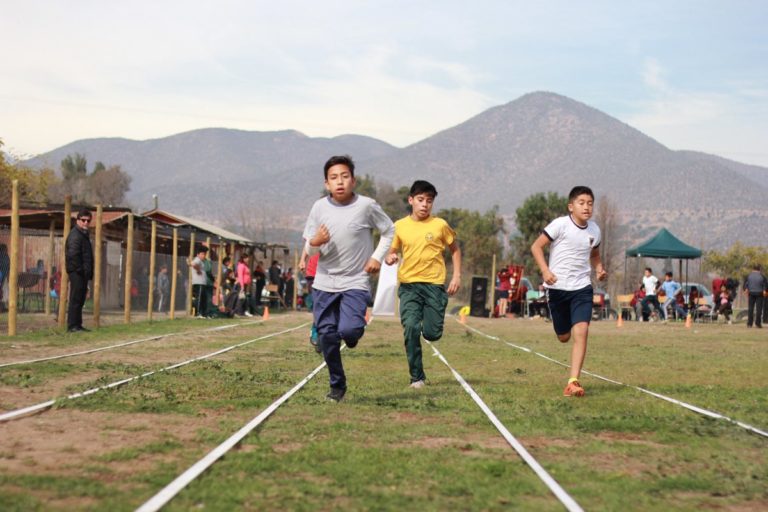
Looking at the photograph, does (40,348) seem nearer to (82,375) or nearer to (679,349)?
(82,375)

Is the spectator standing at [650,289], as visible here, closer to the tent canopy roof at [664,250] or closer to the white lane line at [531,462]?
the tent canopy roof at [664,250]

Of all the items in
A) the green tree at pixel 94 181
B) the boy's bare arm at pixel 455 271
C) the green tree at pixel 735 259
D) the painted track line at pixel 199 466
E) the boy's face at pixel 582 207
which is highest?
the green tree at pixel 94 181

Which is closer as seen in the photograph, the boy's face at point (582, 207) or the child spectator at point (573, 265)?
the child spectator at point (573, 265)

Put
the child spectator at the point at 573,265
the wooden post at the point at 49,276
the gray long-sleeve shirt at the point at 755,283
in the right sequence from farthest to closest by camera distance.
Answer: the gray long-sleeve shirt at the point at 755,283 → the wooden post at the point at 49,276 → the child spectator at the point at 573,265

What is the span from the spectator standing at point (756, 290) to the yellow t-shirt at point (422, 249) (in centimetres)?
2336

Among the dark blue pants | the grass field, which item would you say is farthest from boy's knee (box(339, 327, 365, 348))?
the grass field

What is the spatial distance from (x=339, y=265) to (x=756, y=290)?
26.1 meters

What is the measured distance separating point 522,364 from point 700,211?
186796 mm

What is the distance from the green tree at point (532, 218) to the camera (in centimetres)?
8152

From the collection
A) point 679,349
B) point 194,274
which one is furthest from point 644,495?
point 194,274

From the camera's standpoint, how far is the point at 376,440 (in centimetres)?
694

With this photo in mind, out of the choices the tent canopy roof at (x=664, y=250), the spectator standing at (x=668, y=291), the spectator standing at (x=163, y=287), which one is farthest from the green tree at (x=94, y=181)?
the spectator standing at (x=163, y=287)

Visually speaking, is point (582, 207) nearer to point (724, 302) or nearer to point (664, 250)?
point (724, 302)

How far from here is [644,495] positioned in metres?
5.40
